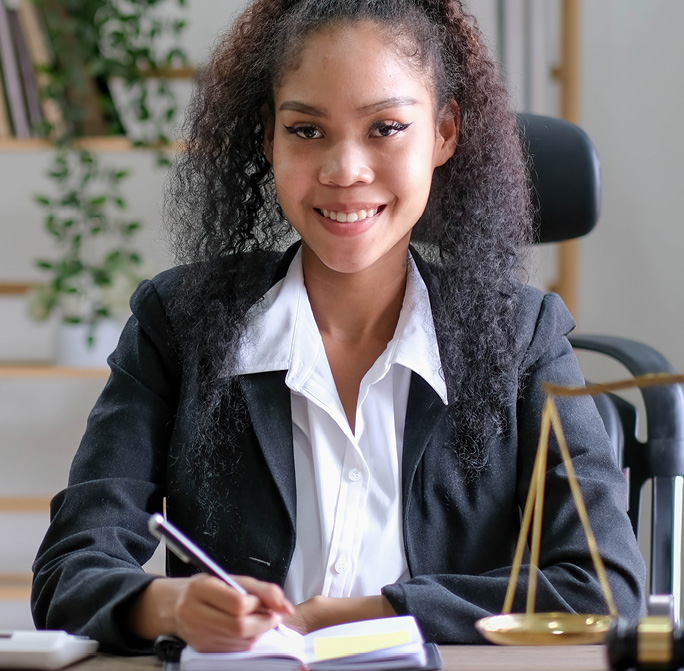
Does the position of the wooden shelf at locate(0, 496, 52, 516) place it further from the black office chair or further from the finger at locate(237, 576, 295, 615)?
the finger at locate(237, 576, 295, 615)

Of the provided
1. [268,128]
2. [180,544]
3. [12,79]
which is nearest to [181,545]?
[180,544]

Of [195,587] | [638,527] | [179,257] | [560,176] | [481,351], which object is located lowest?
[638,527]

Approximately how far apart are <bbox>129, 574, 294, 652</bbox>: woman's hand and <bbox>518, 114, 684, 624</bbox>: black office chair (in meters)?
0.67

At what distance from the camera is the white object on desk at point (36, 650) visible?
2.93 ft

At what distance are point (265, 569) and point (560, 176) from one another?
711 millimetres

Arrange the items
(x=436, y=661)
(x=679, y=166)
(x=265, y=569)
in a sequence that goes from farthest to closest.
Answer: (x=679, y=166) < (x=265, y=569) < (x=436, y=661)

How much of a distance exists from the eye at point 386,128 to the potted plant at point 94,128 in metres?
1.30

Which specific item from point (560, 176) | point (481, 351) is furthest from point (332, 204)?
point (560, 176)

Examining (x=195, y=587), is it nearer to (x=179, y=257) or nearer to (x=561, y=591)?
(x=561, y=591)

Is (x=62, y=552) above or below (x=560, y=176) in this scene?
below

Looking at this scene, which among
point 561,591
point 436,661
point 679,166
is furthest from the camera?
point 679,166

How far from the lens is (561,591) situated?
115 cm

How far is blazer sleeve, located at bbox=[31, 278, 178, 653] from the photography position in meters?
1.07

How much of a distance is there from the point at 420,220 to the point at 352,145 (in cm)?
27
